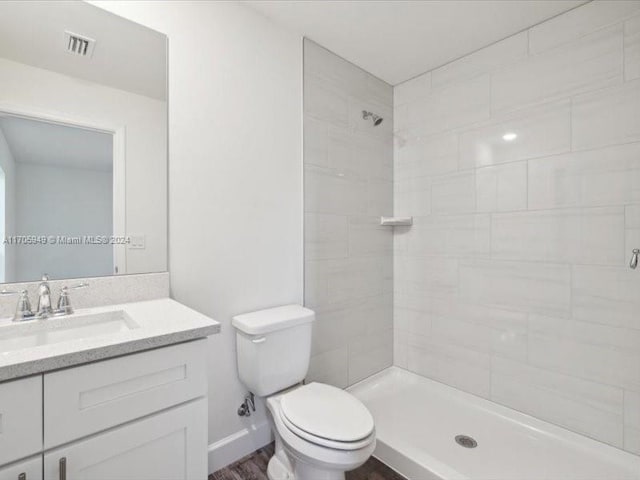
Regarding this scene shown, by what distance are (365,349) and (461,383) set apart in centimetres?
66

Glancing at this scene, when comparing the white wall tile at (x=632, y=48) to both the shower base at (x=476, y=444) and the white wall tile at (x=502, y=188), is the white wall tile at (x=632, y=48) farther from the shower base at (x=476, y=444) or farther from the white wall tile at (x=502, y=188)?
the shower base at (x=476, y=444)

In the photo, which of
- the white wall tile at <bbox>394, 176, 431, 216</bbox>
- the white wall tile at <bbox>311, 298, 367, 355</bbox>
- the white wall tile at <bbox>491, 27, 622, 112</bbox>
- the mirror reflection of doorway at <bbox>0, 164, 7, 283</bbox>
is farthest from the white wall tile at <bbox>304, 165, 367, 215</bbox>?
the mirror reflection of doorway at <bbox>0, 164, 7, 283</bbox>

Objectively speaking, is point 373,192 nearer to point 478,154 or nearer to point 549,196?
point 478,154

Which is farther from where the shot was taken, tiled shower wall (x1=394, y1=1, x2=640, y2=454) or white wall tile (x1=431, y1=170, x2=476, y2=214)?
white wall tile (x1=431, y1=170, x2=476, y2=214)

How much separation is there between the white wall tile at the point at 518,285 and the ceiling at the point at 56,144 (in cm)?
207

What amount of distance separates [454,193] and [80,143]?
2.05m

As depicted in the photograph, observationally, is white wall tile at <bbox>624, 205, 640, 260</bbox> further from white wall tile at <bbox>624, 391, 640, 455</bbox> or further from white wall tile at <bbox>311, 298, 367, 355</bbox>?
white wall tile at <bbox>311, 298, 367, 355</bbox>

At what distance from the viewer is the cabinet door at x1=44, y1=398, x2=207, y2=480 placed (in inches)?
31.4

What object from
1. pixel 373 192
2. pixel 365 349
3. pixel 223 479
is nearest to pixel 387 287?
pixel 365 349

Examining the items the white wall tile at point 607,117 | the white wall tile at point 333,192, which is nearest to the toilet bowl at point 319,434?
the white wall tile at point 333,192

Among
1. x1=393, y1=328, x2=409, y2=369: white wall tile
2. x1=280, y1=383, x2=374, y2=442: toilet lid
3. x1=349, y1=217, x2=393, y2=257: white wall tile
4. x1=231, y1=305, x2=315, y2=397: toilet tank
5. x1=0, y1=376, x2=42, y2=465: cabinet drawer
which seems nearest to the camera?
x1=0, y1=376, x2=42, y2=465: cabinet drawer

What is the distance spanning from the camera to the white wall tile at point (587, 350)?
1537 mm

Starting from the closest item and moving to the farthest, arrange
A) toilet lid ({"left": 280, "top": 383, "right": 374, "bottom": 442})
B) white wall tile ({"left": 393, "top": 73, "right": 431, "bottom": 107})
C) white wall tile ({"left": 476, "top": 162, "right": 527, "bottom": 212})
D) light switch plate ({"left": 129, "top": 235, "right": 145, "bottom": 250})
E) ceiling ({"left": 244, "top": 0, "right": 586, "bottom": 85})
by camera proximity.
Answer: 1. toilet lid ({"left": 280, "top": 383, "right": 374, "bottom": 442})
2. light switch plate ({"left": 129, "top": 235, "right": 145, "bottom": 250})
3. ceiling ({"left": 244, "top": 0, "right": 586, "bottom": 85})
4. white wall tile ({"left": 476, "top": 162, "right": 527, "bottom": 212})
5. white wall tile ({"left": 393, "top": 73, "right": 431, "bottom": 107})

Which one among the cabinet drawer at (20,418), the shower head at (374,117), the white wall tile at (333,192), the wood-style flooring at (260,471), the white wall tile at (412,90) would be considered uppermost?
the white wall tile at (412,90)
